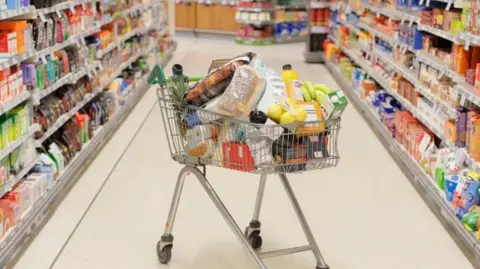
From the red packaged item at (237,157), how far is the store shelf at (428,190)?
1.46 m

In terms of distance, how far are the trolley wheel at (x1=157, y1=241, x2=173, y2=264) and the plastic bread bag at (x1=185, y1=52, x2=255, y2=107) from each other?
0.89 meters

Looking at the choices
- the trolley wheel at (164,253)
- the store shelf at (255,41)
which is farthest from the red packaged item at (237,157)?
the store shelf at (255,41)

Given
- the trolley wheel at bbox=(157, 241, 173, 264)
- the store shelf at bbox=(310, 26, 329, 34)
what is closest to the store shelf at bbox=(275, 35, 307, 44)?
the store shelf at bbox=(310, 26, 329, 34)

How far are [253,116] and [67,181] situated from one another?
2.36m

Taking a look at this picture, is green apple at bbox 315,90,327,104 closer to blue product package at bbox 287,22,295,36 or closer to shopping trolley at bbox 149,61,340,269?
shopping trolley at bbox 149,61,340,269

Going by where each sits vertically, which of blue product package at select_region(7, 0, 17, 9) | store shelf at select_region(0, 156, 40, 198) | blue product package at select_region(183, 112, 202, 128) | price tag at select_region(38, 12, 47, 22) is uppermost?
blue product package at select_region(7, 0, 17, 9)

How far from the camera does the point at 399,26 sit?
621 centimetres

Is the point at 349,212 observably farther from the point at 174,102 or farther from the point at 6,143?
the point at 6,143

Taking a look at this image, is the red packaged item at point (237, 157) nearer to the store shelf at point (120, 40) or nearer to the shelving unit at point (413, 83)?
the shelving unit at point (413, 83)

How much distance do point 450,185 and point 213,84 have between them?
1862 mm

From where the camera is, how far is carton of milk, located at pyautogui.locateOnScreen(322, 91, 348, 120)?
2.97 meters

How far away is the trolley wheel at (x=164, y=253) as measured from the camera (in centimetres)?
363

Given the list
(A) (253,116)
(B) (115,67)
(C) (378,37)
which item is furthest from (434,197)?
(B) (115,67)

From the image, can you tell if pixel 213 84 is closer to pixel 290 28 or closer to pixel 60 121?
pixel 60 121
